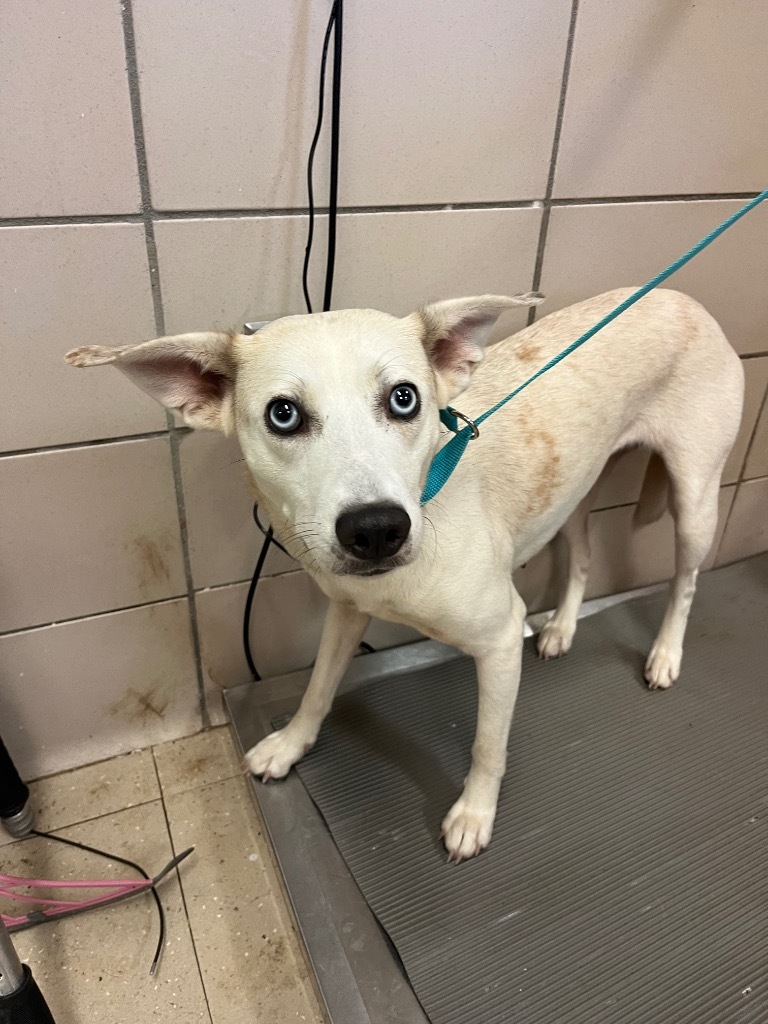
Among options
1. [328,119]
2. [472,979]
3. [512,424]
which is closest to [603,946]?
[472,979]

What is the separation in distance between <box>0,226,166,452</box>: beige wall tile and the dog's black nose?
2.23 ft

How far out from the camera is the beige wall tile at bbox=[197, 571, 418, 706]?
1598mm

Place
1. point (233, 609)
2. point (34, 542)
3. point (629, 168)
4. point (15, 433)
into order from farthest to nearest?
point (233, 609) → point (629, 168) → point (34, 542) → point (15, 433)

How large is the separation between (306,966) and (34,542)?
37.9 inches

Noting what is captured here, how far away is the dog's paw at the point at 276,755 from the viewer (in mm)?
1443

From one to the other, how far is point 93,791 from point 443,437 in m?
1.20

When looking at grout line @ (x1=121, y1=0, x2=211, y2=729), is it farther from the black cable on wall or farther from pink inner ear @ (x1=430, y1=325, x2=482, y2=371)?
pink inner ear @ (x1=430, y1=325, x2=482, y2=371)

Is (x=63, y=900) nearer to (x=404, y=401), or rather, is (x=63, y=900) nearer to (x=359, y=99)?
(x=404, y=401)

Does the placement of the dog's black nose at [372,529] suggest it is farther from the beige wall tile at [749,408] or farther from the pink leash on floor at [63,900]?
the beige wall tile at [749,408]

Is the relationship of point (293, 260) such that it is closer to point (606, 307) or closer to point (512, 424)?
point (512, 424)

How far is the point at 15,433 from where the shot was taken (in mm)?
1240

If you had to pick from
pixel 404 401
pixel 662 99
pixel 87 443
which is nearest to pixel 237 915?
pixel 87 443

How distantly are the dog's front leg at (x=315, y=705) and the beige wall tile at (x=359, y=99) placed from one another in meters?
0.83

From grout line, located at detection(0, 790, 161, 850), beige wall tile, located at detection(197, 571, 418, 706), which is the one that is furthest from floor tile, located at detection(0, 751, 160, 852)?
beige wall tile, located at detection(197, 571, 418, 706)
